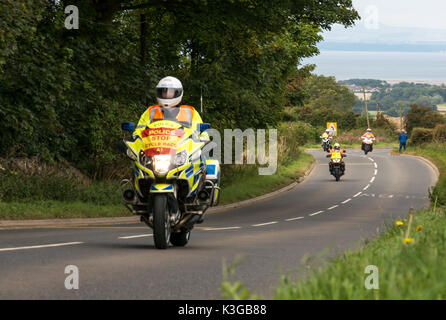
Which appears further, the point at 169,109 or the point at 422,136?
the point at 422,136

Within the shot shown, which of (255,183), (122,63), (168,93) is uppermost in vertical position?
(122,63)

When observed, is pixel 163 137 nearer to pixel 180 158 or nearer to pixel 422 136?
pixel 180 158

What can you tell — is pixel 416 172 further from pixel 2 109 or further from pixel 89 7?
pixel 2 109

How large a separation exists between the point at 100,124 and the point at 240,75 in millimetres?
7457

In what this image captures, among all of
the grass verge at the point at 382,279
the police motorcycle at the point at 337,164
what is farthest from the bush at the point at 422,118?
the grass verge at the point at 382,279

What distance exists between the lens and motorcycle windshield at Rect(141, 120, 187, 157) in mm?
10867

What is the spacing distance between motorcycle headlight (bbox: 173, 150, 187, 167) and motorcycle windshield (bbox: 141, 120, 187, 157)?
0.08 meters

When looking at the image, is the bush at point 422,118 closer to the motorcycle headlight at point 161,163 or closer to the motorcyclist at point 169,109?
the motorcyclist at point 169,109

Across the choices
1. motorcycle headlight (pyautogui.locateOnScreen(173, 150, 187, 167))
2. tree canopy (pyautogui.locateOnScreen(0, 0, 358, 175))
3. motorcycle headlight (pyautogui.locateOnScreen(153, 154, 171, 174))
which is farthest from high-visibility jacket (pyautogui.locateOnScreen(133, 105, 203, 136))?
tree canopy (pyautogui.locateOnScreen(0, 0, 358, 175))

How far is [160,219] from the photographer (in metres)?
10.5

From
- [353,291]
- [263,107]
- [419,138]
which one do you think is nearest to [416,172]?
[263,107]

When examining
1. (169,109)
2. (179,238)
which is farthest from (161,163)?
(179,238)

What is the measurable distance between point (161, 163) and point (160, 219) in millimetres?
755

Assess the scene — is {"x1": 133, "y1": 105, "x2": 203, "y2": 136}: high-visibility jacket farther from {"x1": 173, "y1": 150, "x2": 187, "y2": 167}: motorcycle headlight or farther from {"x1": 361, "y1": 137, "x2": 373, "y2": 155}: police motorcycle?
{"x1": 361, "y1": 137, "x2": 373, "y2": 155}: police motorcycle
